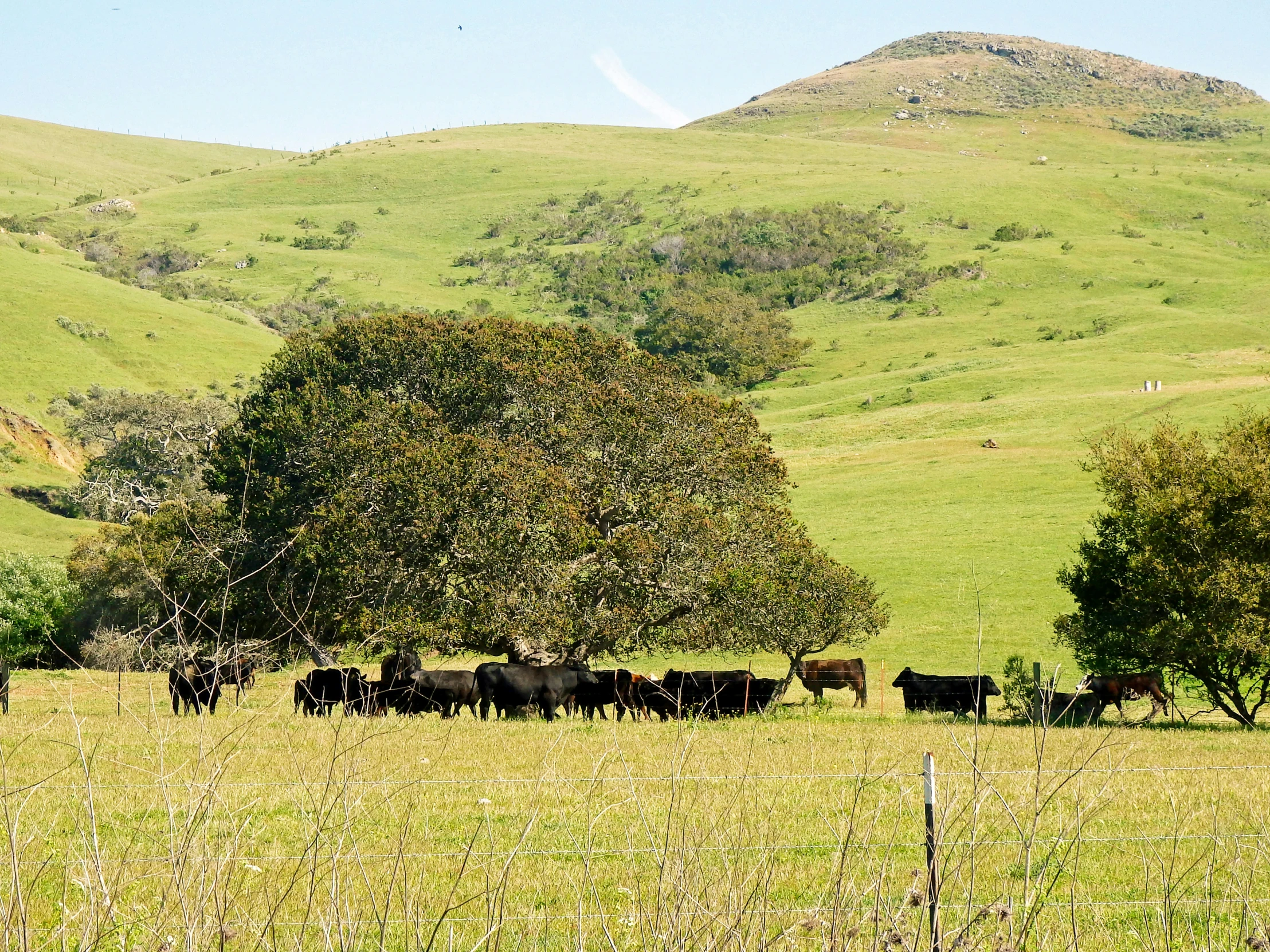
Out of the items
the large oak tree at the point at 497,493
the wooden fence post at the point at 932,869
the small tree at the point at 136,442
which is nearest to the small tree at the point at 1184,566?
the large oak tree at the point at 497,493

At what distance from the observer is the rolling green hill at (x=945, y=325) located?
181 ft

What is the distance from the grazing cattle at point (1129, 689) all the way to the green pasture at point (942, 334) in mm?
4189

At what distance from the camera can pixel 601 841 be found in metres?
11.0

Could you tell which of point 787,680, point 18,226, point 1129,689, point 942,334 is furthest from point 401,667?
point 18,226

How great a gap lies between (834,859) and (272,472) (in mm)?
29037

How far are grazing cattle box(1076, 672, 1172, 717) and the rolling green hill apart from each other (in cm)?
384

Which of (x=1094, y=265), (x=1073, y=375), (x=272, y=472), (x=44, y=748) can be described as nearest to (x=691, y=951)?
(x=44, y=748)

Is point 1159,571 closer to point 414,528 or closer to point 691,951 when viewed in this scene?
point 414,528

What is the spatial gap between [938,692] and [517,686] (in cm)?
1172

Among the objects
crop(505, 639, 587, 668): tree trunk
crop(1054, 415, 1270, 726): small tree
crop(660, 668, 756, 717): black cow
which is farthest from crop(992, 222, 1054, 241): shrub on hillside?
crop(660, 668, 756, 717): black cow

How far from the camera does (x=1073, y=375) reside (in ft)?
287

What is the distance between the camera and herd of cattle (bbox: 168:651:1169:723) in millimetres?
23984

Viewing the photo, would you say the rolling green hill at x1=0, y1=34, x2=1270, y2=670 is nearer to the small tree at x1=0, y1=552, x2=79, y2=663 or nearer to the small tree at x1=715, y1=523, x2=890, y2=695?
the small tree at x1=715, y1=523, x2=890, y2=695

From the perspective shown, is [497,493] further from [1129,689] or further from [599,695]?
[1129,689]
